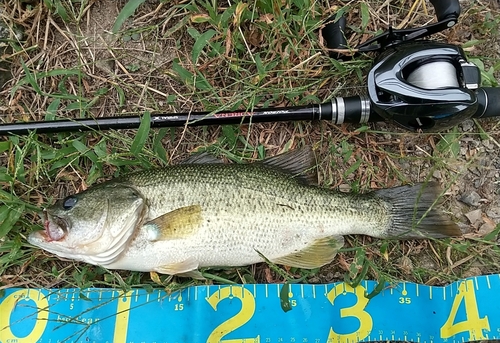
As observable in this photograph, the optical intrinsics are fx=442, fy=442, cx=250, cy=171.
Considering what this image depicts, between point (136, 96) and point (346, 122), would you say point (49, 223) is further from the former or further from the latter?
point (346, 122)

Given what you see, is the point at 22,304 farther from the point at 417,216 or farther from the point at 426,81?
the point at 426,81

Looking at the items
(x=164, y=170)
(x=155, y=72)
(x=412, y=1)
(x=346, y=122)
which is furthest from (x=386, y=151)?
(x=155, y=72)

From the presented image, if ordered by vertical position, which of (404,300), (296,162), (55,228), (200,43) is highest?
(200,43)

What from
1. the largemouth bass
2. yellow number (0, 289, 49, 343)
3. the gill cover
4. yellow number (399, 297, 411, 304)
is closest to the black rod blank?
the largemouth bass

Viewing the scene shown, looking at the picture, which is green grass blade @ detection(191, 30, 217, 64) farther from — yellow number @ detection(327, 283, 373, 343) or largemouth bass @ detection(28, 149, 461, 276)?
yellow number @ detection(327, 283, 373, 343)

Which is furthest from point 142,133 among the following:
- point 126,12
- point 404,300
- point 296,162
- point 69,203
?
point 404,300
